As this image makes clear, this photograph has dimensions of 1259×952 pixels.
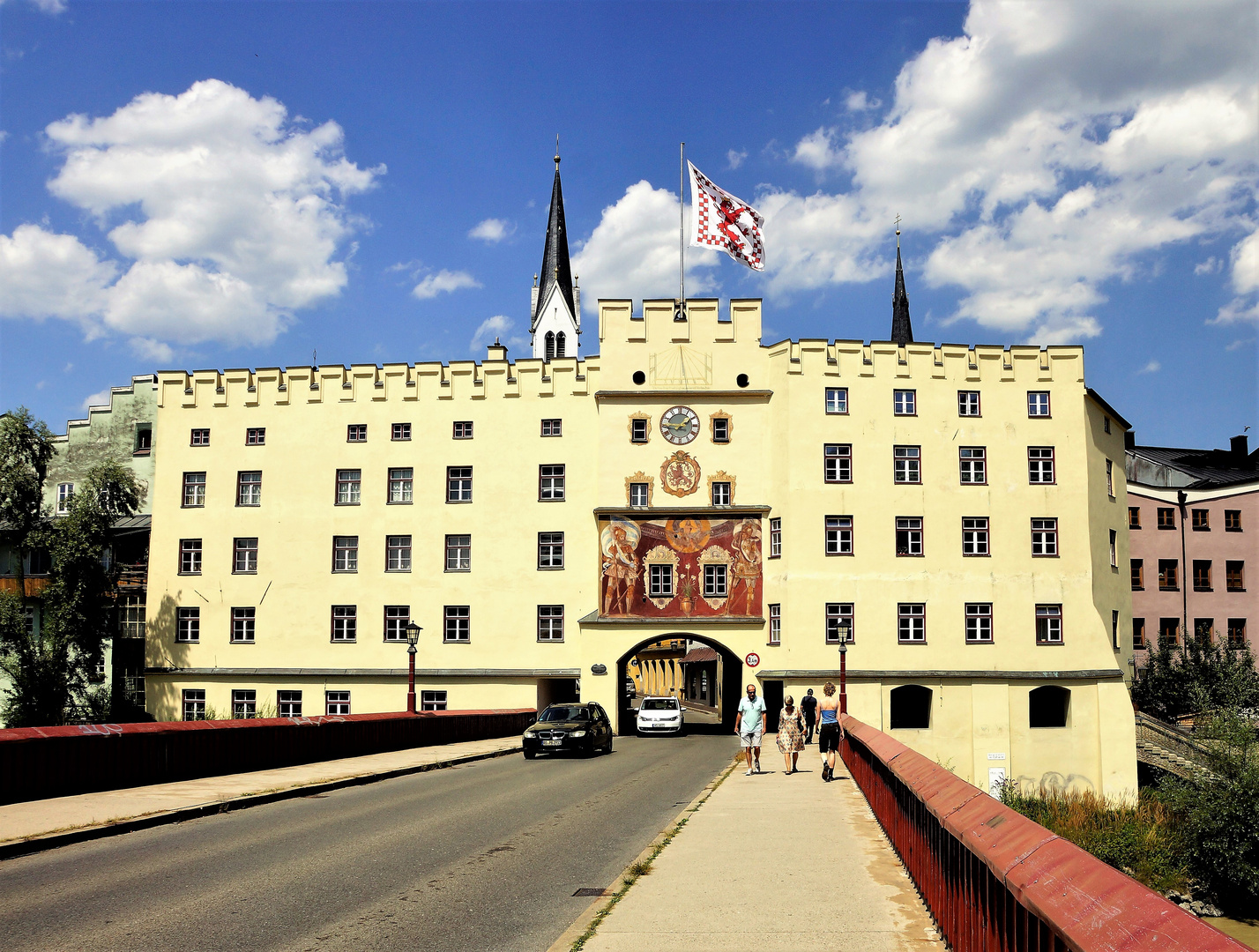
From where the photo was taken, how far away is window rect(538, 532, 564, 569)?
1857 inches

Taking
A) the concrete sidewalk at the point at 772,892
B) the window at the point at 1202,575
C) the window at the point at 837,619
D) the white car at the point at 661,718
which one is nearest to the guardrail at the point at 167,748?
the concrete sidewalk at the point at 772,892

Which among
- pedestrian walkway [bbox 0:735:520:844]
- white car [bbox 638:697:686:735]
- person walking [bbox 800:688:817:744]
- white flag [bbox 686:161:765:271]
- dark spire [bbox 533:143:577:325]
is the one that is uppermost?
dark spire [bbox 533:143:577:325]

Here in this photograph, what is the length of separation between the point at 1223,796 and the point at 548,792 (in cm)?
2139

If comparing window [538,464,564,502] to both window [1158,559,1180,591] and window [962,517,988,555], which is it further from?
window [1158,559,1180,591]

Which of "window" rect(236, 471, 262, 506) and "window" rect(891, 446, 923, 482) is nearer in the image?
"window" rect(891, 446, 923, 482)

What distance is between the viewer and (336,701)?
156 ft

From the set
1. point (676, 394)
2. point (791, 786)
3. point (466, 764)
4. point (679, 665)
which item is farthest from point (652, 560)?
point (679, 665)

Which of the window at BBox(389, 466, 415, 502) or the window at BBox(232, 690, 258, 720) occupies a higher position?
the window at BBox(389, 466, 415, 502)

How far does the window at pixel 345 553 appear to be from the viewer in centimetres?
4844

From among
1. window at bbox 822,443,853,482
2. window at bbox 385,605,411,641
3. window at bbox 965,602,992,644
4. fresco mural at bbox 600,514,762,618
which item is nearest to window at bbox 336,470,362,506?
window at bbox 385,605,411,641

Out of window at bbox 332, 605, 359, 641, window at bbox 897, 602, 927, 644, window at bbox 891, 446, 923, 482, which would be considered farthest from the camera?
window at bbox 332, 605, 359, 641

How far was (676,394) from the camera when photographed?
47125mm

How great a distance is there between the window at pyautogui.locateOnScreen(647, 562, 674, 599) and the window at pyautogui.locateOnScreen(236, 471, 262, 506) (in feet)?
60.8

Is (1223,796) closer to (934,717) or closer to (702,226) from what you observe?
(934,717)
